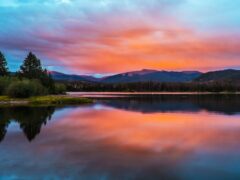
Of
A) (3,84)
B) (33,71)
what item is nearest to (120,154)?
(3,84)

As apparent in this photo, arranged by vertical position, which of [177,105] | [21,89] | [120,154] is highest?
[21,89]

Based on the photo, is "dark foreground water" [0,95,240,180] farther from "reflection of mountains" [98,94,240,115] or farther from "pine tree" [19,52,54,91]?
"pine tree" [19,52,54,91]

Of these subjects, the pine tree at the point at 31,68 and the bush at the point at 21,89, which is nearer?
the bush at the point at 21,89

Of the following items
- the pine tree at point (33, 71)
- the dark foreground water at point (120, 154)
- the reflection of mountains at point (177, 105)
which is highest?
the pine tree at point (33, 71)

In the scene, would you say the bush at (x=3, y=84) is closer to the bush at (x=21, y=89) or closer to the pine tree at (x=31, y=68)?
the bush at (x=21, y=89)

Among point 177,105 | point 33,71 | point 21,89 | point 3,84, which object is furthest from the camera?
point 33,71

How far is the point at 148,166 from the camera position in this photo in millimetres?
17188

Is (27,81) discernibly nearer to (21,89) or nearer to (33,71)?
(21,89)

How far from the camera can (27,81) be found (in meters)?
86.8

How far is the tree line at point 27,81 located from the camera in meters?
83.8

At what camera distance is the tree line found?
83.8 m

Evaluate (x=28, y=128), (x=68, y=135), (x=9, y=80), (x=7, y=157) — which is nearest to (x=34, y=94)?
(x=9, y=80)

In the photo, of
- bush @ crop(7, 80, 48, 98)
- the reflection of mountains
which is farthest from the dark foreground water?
bush @ crop(7, 80, 48, 98)

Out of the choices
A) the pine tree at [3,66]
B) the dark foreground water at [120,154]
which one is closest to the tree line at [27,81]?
the pine tree at [3,66]
